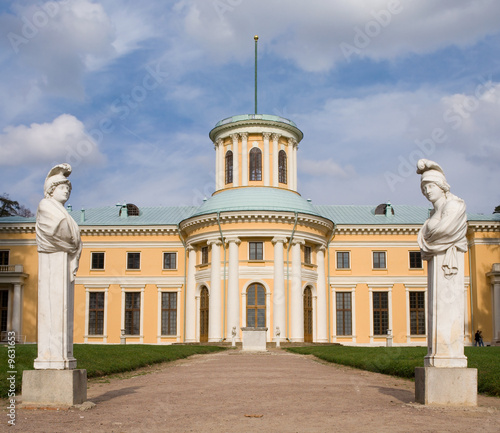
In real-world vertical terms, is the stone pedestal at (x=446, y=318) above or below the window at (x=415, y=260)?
below

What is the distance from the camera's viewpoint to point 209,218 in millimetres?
46031

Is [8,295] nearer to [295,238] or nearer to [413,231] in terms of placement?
[295,238]

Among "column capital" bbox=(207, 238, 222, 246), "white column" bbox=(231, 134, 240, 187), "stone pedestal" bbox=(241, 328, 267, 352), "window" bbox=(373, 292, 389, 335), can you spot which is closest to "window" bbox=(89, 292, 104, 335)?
"column capital" bbox=(207, 238, 222, 246)

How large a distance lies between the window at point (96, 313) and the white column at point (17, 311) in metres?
5.25

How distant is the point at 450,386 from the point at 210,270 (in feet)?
122

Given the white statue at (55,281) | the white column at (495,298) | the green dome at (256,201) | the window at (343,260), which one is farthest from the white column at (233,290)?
the white statue at (55,281)

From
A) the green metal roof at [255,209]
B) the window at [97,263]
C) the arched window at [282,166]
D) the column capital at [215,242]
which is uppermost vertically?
the arched window at [282,166]

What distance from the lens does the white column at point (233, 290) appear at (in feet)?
145

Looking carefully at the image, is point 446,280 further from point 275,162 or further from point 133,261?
point 133,261

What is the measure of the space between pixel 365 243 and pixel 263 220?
415 inches

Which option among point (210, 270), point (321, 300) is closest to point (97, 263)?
point (210, 270)

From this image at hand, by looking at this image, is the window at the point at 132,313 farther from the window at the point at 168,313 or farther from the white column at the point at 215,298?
the white column at the point at 215,298

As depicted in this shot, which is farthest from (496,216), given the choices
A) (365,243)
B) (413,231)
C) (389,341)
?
(389,341)

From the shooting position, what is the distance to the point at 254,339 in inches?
1460
